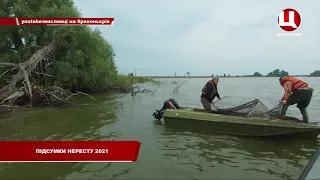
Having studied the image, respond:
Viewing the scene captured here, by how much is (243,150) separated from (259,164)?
112cm

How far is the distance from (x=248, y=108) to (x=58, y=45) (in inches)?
688

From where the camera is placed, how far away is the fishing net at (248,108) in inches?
357

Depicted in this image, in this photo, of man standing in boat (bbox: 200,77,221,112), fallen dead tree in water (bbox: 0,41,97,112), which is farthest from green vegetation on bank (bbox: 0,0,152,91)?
man standing in boat (bbox: 200,77,221,112)

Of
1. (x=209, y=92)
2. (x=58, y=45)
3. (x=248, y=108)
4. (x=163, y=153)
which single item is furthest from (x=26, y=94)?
(x=248, y=108)

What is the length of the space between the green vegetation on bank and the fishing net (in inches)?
585

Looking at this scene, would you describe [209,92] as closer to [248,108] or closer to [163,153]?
[248,108]

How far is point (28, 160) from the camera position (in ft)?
22.4

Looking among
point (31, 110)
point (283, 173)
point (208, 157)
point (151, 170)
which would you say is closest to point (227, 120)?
point (208, 157)

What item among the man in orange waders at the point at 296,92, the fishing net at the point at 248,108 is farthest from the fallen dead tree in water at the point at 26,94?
the man in orange waders at the point at 296,92

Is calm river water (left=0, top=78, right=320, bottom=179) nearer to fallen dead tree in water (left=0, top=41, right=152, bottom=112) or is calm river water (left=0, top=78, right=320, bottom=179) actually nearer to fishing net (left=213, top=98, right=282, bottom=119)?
fishing net (left=213, top=98, right=282, bottom=119)

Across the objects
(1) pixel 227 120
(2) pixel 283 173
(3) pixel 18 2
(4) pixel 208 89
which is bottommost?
(2) pixel 283 173

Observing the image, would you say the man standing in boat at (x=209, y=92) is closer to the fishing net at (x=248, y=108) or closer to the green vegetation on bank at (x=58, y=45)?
the fishing net at (x=248, y=108)

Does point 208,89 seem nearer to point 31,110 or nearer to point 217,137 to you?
point 217,137

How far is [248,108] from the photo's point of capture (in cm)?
960
